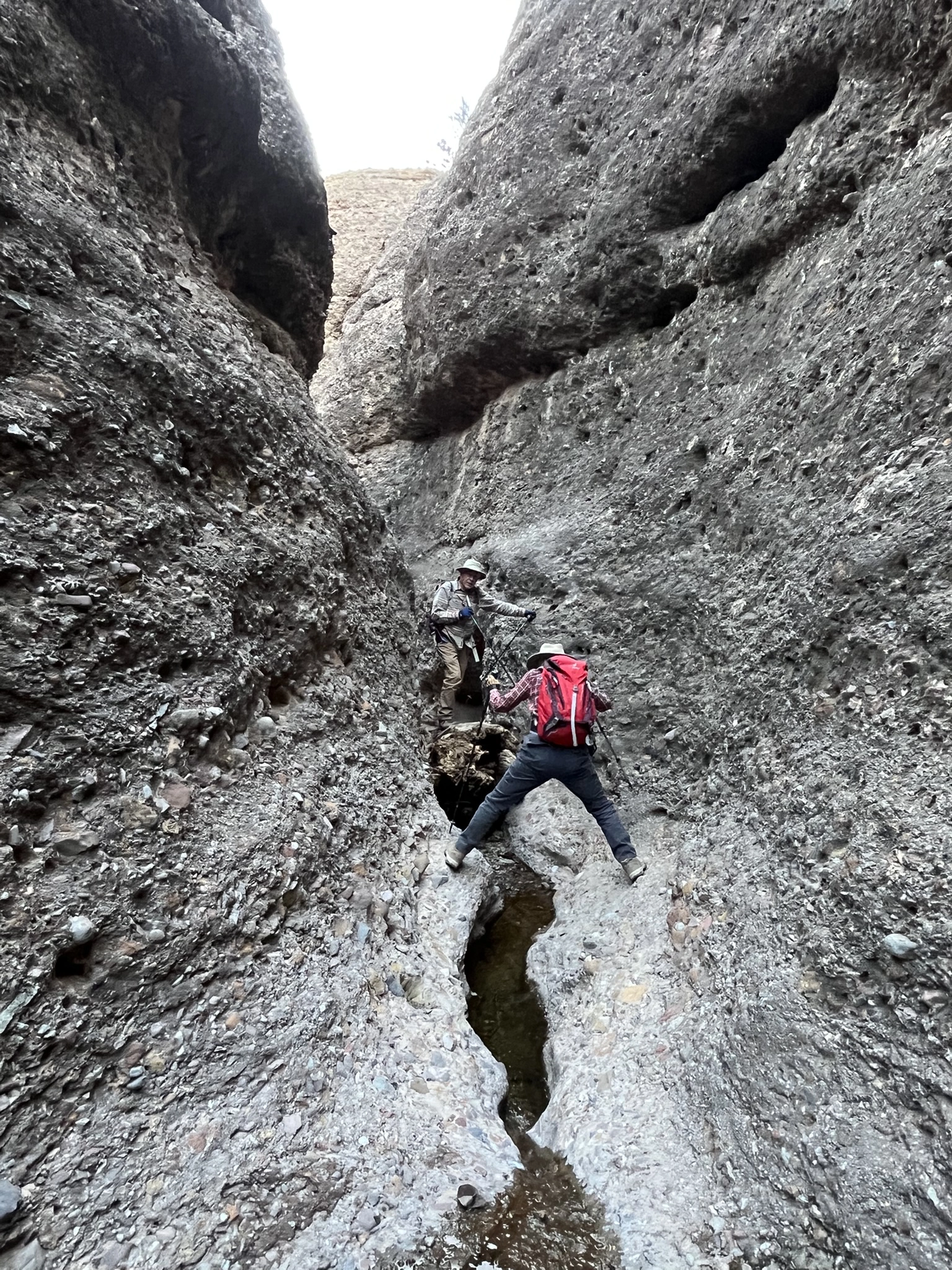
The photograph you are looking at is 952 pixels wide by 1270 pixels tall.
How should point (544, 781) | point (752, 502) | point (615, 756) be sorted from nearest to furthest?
1. point (544, 781)
2. point (752, 502)
3. point (615, 756)

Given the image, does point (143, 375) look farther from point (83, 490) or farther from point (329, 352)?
point (329, 352)

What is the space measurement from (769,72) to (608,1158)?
9606mm

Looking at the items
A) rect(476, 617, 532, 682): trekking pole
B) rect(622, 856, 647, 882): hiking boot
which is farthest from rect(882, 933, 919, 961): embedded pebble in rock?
rect(476, 617, 532, 682): trekking pole

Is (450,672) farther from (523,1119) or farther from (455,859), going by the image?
(523,1119)

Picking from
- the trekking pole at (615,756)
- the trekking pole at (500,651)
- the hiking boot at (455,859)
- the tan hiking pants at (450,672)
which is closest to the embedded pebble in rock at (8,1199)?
the hiking boot at (455,859)

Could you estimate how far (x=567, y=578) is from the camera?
8.21 metres

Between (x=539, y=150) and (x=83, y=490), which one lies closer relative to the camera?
(x=83, y=490)

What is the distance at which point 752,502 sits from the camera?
238 inches

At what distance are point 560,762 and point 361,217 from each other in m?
22.7

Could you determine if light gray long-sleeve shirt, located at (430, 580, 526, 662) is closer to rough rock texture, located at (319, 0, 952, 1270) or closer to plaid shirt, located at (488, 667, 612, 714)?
rough rock texture, located at (319, 0, 952, 1270)

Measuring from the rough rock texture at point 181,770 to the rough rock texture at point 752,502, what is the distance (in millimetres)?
1416

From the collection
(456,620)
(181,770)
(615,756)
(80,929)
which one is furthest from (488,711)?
(80,929)

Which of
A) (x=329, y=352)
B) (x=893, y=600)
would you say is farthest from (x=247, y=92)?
(x=329, y=352)

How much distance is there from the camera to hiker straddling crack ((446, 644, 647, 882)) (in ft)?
17.9
